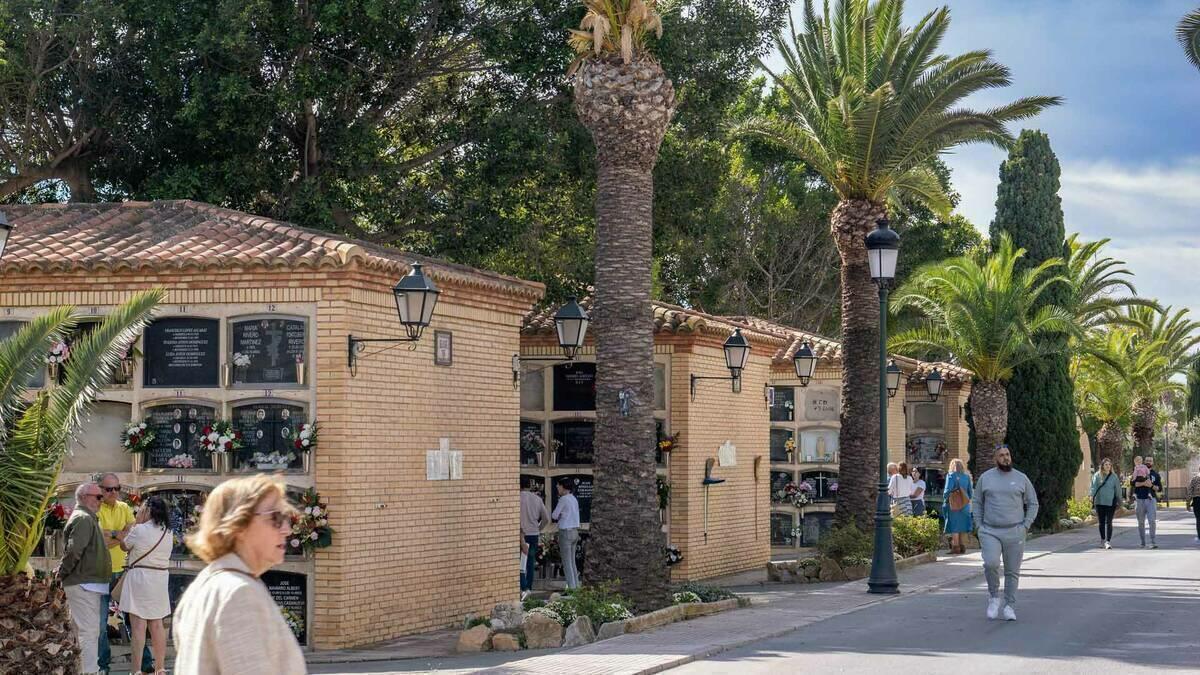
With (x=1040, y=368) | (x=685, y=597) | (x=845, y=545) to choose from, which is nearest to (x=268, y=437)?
(x=685, y=597)

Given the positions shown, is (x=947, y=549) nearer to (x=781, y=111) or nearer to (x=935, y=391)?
(x=935, y=391)

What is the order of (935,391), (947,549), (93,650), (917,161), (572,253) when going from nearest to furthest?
(93,650) → (917,161) → (572,253) → (947,549) → (935,391)

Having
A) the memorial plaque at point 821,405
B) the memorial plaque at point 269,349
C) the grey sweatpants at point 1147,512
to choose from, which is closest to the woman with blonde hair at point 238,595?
the memorial plaque at point 269,349

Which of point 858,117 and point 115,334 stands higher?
point 858,117

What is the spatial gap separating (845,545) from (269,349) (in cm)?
1167

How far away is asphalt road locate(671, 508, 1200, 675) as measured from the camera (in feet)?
44.8

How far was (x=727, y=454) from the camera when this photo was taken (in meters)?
26.7

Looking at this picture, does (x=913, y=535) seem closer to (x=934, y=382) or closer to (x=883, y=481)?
(x=883, y=481)

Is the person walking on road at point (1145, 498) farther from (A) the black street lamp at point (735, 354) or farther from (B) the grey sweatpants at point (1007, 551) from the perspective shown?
(B) the grey sweatpants at point (1007, 551)

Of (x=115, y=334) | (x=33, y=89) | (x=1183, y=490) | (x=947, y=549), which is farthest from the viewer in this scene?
(x=1183, y=490)

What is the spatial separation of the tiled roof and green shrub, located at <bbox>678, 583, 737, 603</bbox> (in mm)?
4444

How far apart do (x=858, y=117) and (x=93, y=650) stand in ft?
53.5

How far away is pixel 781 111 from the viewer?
5006 cm

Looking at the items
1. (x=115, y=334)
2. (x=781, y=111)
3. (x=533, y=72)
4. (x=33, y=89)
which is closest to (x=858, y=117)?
(x=533, y=72)
